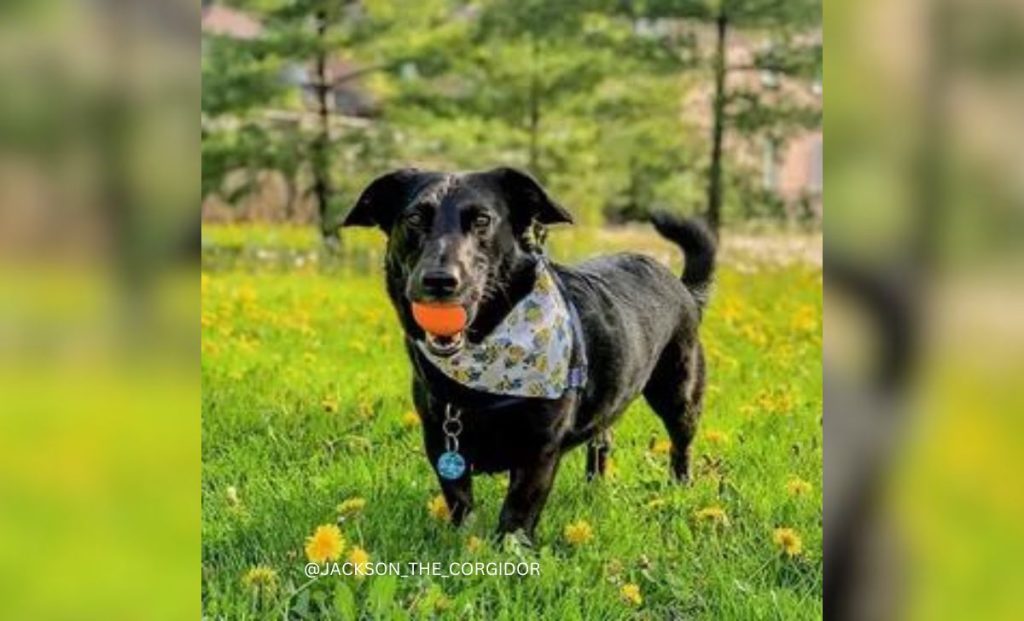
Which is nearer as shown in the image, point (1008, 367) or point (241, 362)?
point (1008, 367)

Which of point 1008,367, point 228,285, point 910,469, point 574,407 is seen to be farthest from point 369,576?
point 1008,367

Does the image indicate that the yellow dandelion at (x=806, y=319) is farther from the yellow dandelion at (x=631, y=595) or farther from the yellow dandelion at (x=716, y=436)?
the yellow dandelion at (x=631, y=595)

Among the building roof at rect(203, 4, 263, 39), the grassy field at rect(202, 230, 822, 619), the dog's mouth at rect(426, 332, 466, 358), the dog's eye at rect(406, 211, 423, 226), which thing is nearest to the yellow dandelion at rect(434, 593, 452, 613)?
the grassy field at rect(202, 230, 822, 619)

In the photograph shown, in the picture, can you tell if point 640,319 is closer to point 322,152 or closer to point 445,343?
point 445,343

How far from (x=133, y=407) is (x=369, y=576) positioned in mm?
269

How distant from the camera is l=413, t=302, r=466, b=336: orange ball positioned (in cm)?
127

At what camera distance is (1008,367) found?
48.8 inches

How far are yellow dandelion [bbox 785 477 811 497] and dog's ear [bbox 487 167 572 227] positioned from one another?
1.12 feet

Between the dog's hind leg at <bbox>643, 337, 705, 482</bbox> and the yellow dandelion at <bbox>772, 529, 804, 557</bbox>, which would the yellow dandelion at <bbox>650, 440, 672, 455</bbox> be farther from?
the yellow dandelion at <bbox>772, 529, 804, 557</bbox>

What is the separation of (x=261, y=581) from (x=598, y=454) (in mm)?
380

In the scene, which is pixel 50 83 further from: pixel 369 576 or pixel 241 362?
pixel 369 576

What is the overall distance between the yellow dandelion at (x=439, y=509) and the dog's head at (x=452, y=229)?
178 millimetres

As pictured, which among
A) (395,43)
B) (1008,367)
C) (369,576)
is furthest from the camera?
(395,43)

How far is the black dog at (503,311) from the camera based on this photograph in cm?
129
